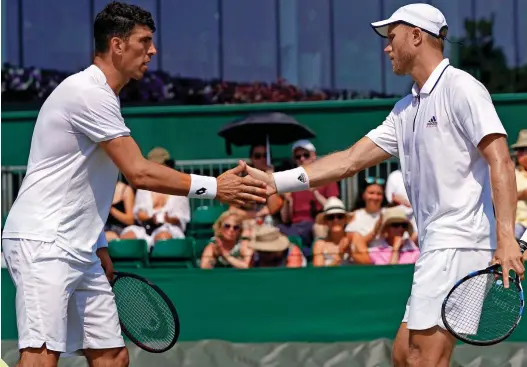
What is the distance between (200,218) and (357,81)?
306cm

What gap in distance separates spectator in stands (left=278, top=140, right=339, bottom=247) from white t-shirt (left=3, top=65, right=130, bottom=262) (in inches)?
128

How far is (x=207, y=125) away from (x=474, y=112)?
173 inches

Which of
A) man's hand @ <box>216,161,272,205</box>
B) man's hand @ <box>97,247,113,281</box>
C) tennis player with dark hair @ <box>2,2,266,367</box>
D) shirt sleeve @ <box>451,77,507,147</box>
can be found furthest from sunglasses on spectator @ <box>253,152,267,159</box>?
shirt sleeve @ <box>451,77,507,147</box>

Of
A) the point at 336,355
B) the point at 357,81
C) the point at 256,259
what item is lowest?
the point at 336,355

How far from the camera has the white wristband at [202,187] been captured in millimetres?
5254

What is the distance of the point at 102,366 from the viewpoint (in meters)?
5.18

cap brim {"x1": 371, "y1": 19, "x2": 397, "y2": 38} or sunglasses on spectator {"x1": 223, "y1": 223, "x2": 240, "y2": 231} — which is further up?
cap brim {"x1": 371, "y1": 19, "x2": 397, "y2": 38}

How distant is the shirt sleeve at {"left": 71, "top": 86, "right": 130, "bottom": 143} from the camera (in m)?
4.95

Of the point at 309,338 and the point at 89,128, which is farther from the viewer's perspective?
the point at 309,338

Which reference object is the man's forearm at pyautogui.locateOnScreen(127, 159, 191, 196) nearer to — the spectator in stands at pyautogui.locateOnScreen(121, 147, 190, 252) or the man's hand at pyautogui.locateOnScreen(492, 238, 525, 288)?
the man's hand at pyautogui.locateOnScreen(492, 238, 525, 288)

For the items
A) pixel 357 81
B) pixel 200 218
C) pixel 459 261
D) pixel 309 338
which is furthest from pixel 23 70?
pixel 459 261

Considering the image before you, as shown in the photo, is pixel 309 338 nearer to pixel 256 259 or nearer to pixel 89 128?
pixel 256 259

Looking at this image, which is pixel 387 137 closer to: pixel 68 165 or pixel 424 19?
pixel 424 19

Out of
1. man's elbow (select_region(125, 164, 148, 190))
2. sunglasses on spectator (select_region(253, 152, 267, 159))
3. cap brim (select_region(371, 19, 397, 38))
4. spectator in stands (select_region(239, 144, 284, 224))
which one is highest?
cap brim (select_region(371, 19, 397, 38))
